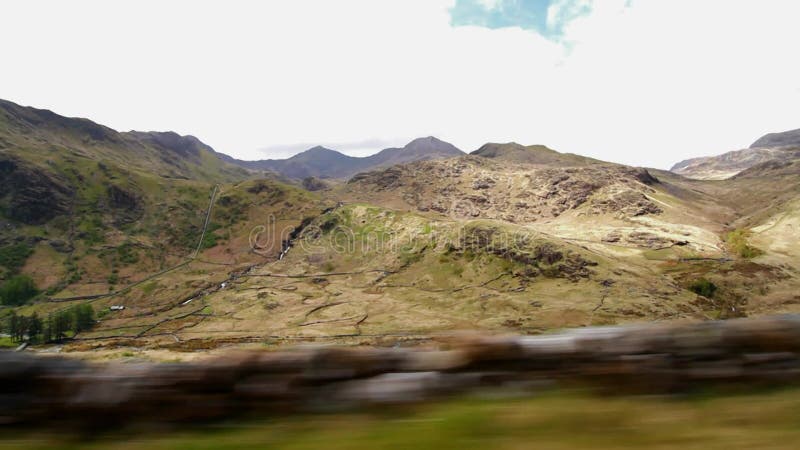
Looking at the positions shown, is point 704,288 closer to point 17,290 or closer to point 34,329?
point 34,329

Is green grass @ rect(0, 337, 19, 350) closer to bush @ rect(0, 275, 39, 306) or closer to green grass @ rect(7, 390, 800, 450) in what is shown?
bush @ rect(0, 275, 39, 306)

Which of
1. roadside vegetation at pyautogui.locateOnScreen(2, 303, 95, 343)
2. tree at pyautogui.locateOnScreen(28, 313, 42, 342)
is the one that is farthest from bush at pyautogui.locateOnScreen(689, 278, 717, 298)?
tree at pyautogui.locateOnScreen(28, 313, 42, 342)

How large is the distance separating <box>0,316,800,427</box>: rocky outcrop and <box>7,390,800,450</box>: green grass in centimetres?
28

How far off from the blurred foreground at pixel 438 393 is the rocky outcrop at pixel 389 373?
0.8 inches

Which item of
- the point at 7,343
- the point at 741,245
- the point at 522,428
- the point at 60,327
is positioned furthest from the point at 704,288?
the point at 7,343

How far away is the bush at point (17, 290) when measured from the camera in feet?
573

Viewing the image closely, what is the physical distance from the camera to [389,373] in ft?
24.1

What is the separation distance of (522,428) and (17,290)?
237 m

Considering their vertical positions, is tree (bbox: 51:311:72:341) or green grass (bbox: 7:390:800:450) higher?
green grass (bbox: 7:390:800:450)

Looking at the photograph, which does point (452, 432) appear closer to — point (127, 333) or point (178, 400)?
point (178, 400)

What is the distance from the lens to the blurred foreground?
19.3 feet

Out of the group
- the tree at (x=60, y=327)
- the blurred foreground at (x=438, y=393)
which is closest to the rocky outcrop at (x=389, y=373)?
the blurred foreground at (x=438, y=393)

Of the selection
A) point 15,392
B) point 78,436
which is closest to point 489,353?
point 78,436

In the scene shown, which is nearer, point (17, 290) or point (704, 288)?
point (704, 288)
